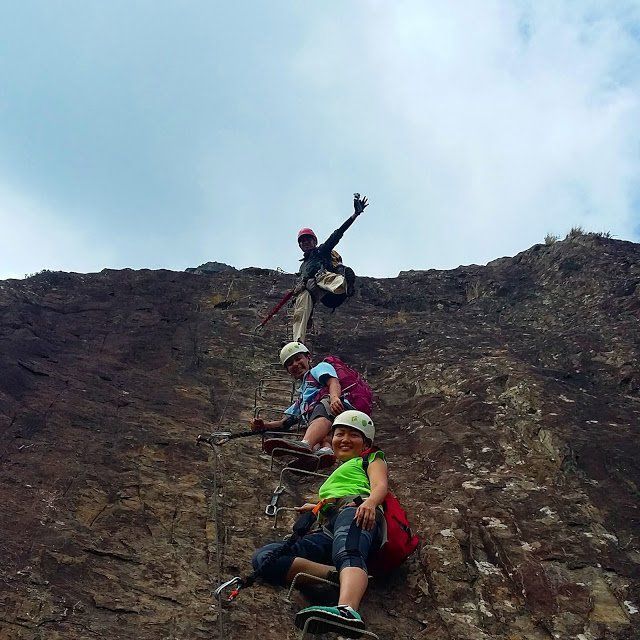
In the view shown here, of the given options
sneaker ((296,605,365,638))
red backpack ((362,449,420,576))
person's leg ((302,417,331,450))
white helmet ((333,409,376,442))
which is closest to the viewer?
sneaker ((296,605,365,638))

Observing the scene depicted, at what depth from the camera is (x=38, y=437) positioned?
606 centimetres

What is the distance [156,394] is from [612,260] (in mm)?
10814

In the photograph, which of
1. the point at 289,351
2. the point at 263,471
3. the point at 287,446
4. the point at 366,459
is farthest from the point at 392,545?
the point at 289,351

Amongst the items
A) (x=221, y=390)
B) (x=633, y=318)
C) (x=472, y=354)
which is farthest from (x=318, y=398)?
(x=633, y=318)

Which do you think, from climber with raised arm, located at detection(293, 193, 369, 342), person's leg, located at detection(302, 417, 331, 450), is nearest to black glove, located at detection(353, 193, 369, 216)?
climber with raised arm, located at detection(293, 193, 369, 342)

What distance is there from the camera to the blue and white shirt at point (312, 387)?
7784 millimetres

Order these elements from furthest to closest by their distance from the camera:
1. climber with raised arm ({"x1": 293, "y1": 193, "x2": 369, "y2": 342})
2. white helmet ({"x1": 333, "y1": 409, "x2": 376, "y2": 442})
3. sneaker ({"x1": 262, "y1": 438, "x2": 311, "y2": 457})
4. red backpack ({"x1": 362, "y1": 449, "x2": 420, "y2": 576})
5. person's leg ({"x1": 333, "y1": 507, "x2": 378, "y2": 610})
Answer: climber with raised arm ({"x1": 293, "y1": 193, "x2": 369, "y2": 342})
sneaker ({"x1": 262, "y1": 438, "x2": 311, "y2": 457})
white helmet ({"x1": 333, "y1": 409, "x2": 376, "y2": 442})
red backpack ({"x1": 362, "y1": 449, "x2": 420, "y2": 576})
person's leg ({"x1": 333, "y1": 507, "x2": 378, "y2": 610})

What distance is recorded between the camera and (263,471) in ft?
21.9

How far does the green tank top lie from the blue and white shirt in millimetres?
2420

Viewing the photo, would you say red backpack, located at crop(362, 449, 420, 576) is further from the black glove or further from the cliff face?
the black glove

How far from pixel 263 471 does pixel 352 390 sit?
5.81 ft

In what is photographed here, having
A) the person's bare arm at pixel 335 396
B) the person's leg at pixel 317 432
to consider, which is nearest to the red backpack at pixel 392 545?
the person's leg at pixel 317 432

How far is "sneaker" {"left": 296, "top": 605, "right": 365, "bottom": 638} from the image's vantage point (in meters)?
3.66

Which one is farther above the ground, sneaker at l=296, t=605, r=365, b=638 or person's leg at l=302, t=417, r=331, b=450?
person's leg at l=302, t=417, r=331, b=450
